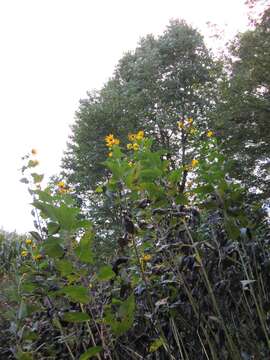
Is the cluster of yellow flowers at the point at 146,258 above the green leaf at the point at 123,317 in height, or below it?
above

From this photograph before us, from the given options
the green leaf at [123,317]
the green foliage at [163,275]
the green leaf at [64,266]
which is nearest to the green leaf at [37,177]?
the green foliage at [163,275]

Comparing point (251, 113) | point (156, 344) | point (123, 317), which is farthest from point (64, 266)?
point (251, 113)

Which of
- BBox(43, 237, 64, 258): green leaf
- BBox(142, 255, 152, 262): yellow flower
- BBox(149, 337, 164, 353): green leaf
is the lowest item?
BBox(149, 337, 164, 353): green leaf

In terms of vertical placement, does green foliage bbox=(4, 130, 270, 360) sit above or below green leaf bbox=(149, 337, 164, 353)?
above

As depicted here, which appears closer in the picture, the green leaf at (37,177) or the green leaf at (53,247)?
the green leaf at (53,247)

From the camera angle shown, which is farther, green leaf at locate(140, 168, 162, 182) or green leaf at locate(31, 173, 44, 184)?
green leaf at locate(31, 173, 44, 184)

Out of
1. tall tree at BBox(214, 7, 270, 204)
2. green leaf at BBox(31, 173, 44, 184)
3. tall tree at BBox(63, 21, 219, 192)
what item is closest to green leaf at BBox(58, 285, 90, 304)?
green leaf at BBox(31, 173, 44, 184)

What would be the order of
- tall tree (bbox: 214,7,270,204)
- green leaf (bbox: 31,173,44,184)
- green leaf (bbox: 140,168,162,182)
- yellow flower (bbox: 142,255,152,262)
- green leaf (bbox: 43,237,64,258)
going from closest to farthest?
1. green leaf (bbox: 43,237,64,258)
2. green leaf (bbox: 140,168,162,182)
3. yellow flower (bbox: 142,255,152,262)
4. green leaf (bbox: 31,173,44,184)
5. tall tree (bbox: 214,7,270,204)

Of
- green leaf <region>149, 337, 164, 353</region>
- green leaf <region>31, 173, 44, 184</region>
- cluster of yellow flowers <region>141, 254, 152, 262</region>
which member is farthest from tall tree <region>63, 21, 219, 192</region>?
green leaf <region>149, 337, 164, 353</region>

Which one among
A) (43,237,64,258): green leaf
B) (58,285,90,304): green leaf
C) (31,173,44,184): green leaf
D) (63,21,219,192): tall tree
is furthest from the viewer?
(63,21,219,192): tall tree

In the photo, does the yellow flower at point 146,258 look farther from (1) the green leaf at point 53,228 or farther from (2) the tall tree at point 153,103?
(2) the tall tree at point 153,103

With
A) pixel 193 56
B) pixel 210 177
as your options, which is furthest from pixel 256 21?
pixel 210 177

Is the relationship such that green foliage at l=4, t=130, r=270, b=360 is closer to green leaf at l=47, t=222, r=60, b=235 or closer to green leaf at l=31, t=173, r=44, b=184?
green leaf at l=47, t=222, r=60, b=235

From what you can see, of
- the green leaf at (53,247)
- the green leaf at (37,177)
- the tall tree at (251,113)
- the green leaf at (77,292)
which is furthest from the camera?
the tall tree at (251,113)
